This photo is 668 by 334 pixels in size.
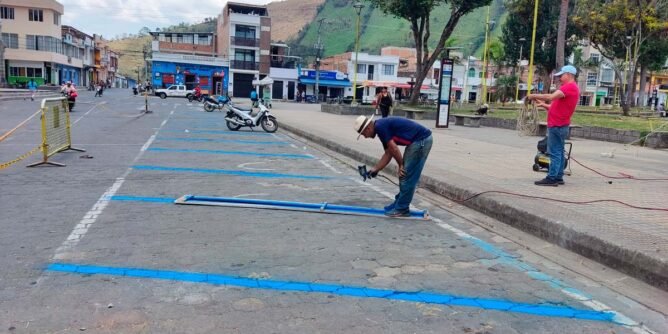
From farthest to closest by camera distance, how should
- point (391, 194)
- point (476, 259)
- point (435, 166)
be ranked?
point (435, 166) → point (391, 194) → point (476, 259)

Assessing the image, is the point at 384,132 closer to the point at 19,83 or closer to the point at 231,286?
the point at 231,286

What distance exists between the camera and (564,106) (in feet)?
26.4

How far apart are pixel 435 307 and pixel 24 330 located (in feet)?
8.87

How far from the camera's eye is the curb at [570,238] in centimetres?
471

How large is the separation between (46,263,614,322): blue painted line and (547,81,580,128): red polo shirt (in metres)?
4.67

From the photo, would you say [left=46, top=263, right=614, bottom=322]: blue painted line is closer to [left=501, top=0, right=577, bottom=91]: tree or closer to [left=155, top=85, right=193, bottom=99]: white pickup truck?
[left=501, top=0, right=577, bottom=91]: tree

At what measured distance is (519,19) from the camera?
154 feet

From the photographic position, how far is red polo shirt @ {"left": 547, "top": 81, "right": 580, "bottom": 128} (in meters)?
8.03

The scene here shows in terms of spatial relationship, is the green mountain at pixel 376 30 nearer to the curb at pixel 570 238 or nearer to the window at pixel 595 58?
the window at pixel 595 58

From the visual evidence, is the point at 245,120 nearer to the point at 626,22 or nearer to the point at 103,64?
the point at 626,22

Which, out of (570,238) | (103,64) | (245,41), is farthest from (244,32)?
(570,238)

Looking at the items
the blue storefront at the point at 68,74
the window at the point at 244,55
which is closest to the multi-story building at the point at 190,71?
the window at the point at 244,55

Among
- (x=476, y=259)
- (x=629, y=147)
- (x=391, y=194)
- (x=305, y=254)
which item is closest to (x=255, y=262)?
(x=305, y=254)

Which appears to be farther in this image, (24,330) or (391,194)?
(391,194)
